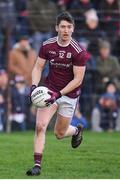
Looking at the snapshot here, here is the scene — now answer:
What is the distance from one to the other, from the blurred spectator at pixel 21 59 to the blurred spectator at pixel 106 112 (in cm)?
185

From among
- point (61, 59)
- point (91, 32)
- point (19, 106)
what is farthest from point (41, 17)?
point (61, 59)

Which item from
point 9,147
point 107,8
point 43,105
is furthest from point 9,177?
point 107,8

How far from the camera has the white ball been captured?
9.48 metres

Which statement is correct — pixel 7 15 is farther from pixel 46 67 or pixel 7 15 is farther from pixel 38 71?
pixel 38 71

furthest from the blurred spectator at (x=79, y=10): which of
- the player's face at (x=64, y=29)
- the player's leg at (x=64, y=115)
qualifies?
the player's face at (x=64, y=29)

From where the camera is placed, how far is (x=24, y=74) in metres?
18.1

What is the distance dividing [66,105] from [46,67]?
22.8ft

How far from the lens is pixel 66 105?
33.9 feet

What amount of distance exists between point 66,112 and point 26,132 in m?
6.93

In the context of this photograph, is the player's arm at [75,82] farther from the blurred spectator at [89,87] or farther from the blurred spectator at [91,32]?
the blurred spectator at [91,32]

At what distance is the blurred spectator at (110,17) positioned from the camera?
18797mm

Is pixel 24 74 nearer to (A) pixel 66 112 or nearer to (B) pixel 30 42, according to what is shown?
(B) pixel 30 42

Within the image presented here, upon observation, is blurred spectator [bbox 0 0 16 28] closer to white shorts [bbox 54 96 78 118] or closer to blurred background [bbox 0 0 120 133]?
blurred background [bbox 0 0 120 133]

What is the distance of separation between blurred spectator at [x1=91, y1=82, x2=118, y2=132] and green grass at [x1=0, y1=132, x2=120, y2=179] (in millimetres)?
2311
